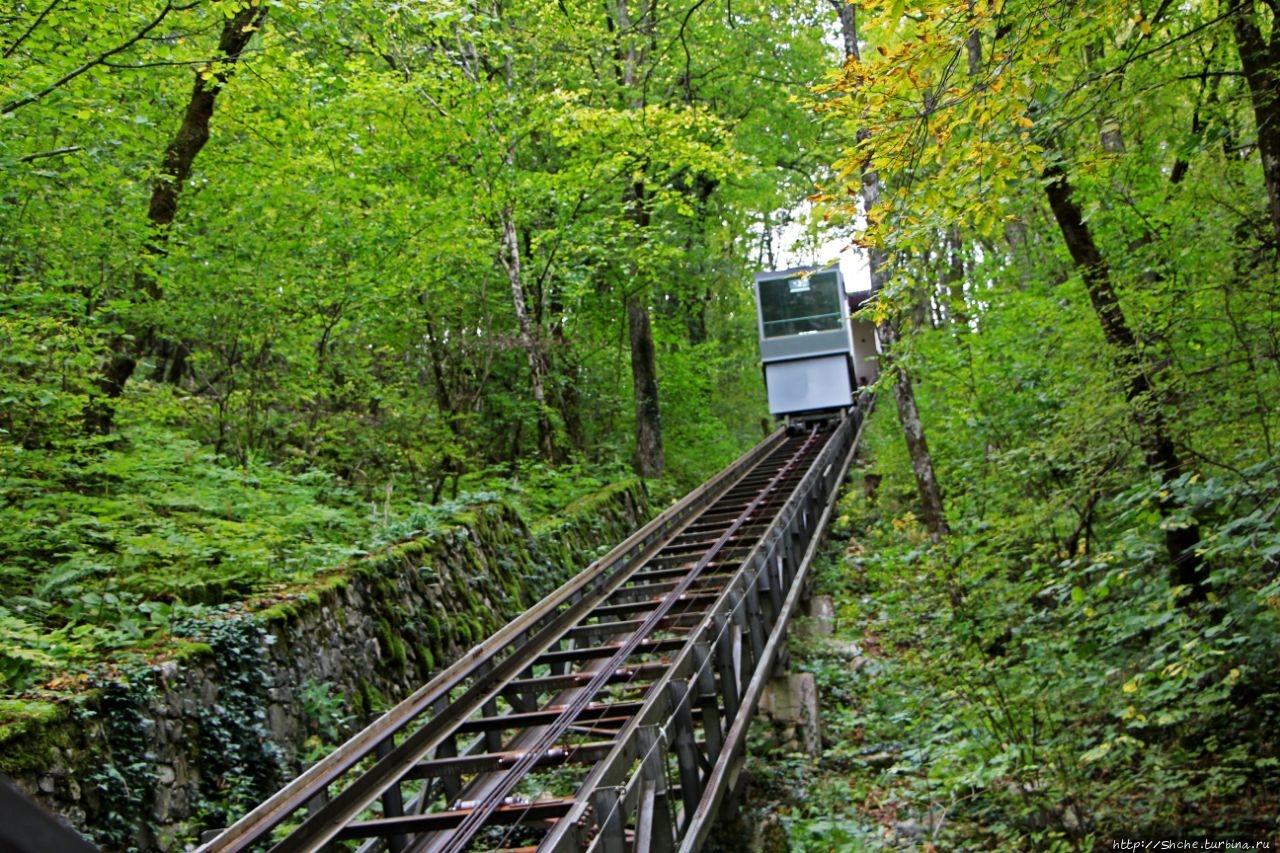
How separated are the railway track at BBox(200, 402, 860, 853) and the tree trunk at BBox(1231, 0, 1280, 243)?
15.5ft

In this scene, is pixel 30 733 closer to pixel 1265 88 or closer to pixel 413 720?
pixel 413 720

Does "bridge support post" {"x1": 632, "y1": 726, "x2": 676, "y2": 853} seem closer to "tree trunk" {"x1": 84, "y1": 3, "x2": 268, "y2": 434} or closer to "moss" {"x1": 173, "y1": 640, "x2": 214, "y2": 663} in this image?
"moss" {"x1": 173, "y1": 640, "x2": 214, "y2": 663}

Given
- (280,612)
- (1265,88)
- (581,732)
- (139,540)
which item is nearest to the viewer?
(1265,88)

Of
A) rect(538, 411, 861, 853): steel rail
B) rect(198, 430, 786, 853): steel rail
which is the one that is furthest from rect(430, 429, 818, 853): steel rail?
rect(198, 430, 786, 853): steel rail

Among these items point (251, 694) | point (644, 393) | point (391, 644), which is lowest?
point (391, 644)

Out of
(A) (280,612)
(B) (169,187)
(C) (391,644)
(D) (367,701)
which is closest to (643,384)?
(B) (169,187)

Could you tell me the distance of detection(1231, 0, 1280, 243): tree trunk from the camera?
5.82 m

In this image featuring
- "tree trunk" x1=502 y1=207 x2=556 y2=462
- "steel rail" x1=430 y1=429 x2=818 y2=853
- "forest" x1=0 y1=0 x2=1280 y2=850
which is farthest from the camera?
"tree trunk" x1=502 y1=207 x2=556 y2=462

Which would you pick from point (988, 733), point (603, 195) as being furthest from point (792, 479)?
point (988, 733)

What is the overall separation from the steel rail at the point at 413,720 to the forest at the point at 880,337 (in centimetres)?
155

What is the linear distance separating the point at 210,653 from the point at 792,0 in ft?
55.9

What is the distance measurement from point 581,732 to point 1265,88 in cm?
590

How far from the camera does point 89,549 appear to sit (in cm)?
767

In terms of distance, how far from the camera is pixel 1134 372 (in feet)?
23.0
